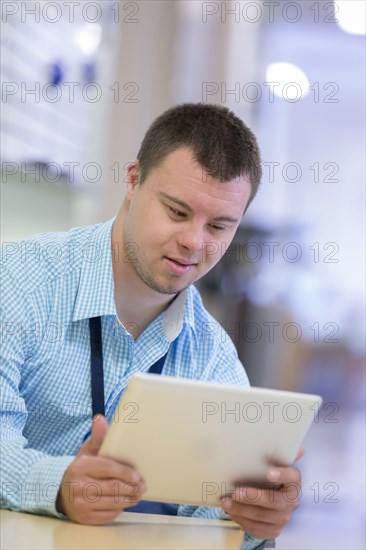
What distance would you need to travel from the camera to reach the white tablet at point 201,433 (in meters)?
1.19

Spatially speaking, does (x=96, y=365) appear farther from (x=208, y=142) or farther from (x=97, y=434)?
(x=208, y=142)

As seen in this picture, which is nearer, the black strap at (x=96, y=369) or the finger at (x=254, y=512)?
the finger at (x=254, y=512)

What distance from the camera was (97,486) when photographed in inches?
49.3

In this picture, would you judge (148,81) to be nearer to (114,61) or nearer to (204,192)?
(114,61)

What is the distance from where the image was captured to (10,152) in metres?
2.63

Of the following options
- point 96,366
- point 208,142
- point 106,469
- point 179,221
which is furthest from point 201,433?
point 208,142

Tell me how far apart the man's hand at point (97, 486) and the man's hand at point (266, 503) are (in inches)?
7.4

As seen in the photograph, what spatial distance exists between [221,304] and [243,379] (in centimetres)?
185

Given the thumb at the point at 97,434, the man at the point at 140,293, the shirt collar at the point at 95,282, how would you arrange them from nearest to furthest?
the thumb at the point at 97,434 < the man at the point at 140,293 < the shirt collar at the point at 95,282

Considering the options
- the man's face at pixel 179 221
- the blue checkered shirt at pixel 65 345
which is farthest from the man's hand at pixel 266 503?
the man's face at pixel 179 221

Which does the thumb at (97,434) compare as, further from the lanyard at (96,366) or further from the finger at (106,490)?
the lanyard at (96,366)

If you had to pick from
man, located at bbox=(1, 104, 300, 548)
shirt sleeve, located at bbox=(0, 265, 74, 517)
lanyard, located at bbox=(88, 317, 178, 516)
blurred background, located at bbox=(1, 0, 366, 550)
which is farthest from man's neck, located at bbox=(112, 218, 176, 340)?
blurred background, located at bbox=(1, 0, 366, 550)

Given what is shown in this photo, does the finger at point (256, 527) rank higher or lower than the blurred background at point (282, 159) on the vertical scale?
lower

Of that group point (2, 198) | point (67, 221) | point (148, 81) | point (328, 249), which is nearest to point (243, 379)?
point (2, 198)
